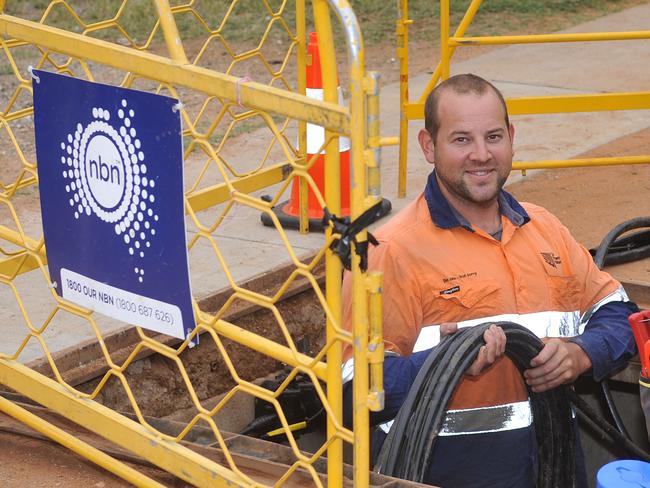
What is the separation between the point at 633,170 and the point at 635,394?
2265 mm

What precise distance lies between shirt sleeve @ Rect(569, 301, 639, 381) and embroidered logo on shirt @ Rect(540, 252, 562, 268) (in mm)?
214

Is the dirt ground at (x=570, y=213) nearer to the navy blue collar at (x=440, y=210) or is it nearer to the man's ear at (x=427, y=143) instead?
the navy blue collar at (x=440, y=210)

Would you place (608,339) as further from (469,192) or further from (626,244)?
(626,244)

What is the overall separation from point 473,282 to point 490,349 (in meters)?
0.27

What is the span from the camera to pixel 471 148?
3.32m

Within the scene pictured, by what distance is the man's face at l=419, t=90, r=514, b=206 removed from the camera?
130 inches

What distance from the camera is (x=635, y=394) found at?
492cm

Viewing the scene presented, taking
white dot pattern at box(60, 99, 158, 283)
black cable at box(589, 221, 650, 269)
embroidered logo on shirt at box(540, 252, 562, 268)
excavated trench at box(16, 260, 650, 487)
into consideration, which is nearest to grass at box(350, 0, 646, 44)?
black cable at box(589, 221, 650, 269)

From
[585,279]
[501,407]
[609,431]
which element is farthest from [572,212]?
[501,407]

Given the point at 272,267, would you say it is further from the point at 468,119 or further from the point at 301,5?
the point at 468,119

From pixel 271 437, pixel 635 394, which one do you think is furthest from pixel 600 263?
pixel 271 437

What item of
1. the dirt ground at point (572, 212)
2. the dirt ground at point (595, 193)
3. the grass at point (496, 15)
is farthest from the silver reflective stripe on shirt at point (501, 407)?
the grass at point (496, 15)

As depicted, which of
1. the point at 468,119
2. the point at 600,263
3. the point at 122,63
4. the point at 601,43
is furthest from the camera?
the point at 601,43

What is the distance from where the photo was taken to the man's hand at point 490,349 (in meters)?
3.09
